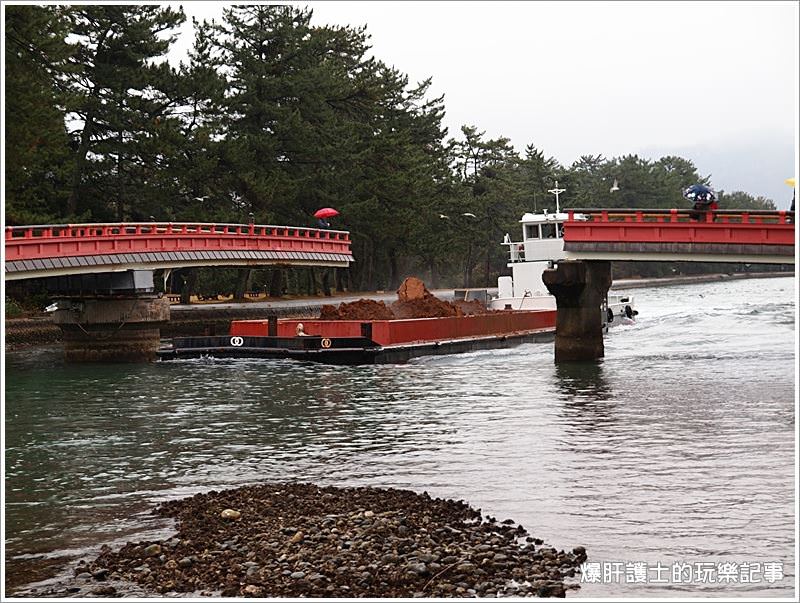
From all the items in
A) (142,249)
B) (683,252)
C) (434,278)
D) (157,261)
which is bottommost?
(683,252)

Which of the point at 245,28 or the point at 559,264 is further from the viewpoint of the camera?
the point at 245,28

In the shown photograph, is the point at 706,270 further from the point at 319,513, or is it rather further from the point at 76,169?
the point at 319,513

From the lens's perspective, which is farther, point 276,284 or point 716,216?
point 276,284

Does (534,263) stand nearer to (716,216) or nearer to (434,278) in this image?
(716,216)

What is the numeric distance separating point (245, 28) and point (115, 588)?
62.2 meters

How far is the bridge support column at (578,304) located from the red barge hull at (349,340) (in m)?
6.81

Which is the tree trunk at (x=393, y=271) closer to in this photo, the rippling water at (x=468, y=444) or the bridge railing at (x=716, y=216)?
the rippling water at (x=468, y=444)

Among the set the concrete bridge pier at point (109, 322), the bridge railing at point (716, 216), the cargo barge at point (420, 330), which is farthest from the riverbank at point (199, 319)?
the bridge railing at point (716, 216)

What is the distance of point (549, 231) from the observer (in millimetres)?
52875

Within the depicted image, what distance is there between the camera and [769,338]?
47.4 metres

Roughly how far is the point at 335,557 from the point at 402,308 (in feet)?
113

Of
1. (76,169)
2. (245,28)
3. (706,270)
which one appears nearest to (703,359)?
(76,169)

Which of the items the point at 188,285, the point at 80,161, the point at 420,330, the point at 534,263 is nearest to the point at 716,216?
the point at 420,330

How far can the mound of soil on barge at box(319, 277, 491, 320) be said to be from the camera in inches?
1768
